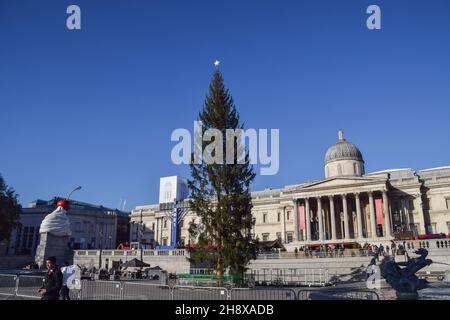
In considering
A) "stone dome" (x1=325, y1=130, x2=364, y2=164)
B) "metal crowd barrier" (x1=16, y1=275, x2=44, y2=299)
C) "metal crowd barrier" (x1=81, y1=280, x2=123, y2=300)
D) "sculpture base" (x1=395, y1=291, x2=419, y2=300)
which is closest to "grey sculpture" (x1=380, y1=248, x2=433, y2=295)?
"sculpture base" (x1=395, y1=291, x2=419, y2=300)

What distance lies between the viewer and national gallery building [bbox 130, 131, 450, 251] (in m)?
57.7

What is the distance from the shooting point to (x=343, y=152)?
65.9 metres

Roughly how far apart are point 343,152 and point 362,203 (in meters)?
9.70

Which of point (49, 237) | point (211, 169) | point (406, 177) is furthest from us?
point (406, 177)

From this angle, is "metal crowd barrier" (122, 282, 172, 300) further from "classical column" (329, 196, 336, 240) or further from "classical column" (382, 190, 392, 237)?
"classical column" (329, 196, 336, 240)

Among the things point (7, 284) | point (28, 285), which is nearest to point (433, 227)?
point (28, 285)

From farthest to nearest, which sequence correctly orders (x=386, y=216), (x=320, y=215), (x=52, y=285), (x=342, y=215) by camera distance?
(x=342, y=215)
(x=320, y=215)
(x=386, y=216)
(x=52, y=285)

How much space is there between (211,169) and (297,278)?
14.6m

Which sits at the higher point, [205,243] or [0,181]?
[0,181]

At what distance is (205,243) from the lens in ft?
82.7

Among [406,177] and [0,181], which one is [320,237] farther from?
[0,181]

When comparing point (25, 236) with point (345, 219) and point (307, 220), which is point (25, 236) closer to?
point (307, 220)
